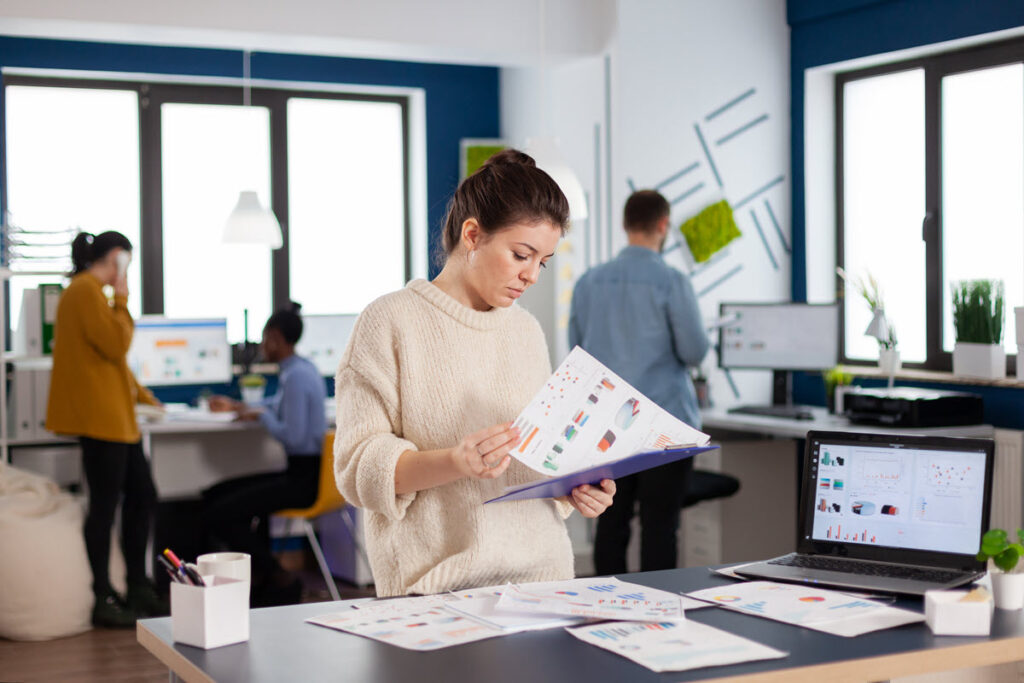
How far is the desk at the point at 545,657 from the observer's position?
1.53 metres

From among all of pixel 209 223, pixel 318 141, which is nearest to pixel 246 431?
pixel 209 223

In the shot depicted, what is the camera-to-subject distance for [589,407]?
6.48 ft

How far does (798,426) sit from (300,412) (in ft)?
6.41

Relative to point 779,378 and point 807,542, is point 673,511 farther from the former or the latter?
point 807,542

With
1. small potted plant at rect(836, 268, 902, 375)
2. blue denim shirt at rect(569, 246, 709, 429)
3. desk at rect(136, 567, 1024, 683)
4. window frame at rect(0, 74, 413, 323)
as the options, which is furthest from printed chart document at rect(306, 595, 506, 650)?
window frame at rect(0, 74, 413, 323)

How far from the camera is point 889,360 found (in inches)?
191

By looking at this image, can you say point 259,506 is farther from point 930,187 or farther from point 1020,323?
point 930,187

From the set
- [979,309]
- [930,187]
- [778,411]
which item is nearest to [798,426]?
[778,411]

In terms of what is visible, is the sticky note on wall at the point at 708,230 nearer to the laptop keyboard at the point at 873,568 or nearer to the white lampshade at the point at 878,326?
the white lampshade at the point at 878,326

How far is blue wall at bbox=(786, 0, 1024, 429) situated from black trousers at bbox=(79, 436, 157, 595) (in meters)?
2.95

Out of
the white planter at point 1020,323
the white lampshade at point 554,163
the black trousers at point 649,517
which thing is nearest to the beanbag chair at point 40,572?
the black trousers at point 649,517

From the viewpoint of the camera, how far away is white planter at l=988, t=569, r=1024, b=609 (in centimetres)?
187

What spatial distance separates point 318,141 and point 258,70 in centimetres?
51

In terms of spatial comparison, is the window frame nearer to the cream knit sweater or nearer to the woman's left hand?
the cream knit sweater
